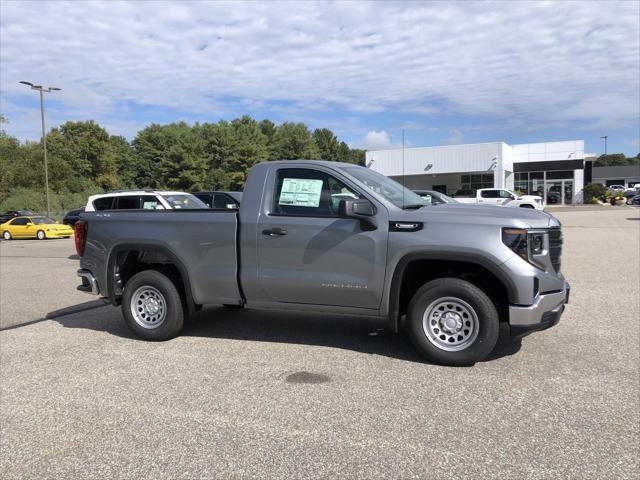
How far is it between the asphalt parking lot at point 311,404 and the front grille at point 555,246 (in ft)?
3.10

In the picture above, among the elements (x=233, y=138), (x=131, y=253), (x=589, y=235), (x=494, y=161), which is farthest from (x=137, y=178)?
(x=131, y=253)

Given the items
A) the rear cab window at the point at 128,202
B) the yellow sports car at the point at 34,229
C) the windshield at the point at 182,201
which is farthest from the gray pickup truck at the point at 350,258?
the yellow sports car at the point at 34,229

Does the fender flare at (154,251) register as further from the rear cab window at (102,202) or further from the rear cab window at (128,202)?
the rear cab window at (102,202)

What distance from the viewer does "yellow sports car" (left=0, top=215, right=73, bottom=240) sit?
28.3 meters

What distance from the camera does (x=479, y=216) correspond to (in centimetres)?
492

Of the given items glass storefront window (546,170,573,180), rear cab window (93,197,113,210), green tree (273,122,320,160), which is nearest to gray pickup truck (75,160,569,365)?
rear cab window (93,197,113,210)

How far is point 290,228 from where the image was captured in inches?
212

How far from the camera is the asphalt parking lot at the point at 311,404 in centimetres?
329

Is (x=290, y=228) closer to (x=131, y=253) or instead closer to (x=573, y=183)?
(x=131, y=253)

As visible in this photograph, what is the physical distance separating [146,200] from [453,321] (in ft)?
36.5

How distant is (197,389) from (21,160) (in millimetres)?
59249

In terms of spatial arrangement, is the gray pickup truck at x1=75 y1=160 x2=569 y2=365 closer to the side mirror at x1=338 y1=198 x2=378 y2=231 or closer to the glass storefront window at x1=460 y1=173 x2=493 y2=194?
the side mirror at x1=338 y1=198 x2=378 y2=231

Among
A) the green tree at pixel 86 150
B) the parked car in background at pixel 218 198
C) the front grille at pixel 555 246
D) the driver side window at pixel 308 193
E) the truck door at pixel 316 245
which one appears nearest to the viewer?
the front grille at pixel 555 246

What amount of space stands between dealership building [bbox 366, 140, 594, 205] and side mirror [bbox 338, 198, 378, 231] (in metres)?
42.0
